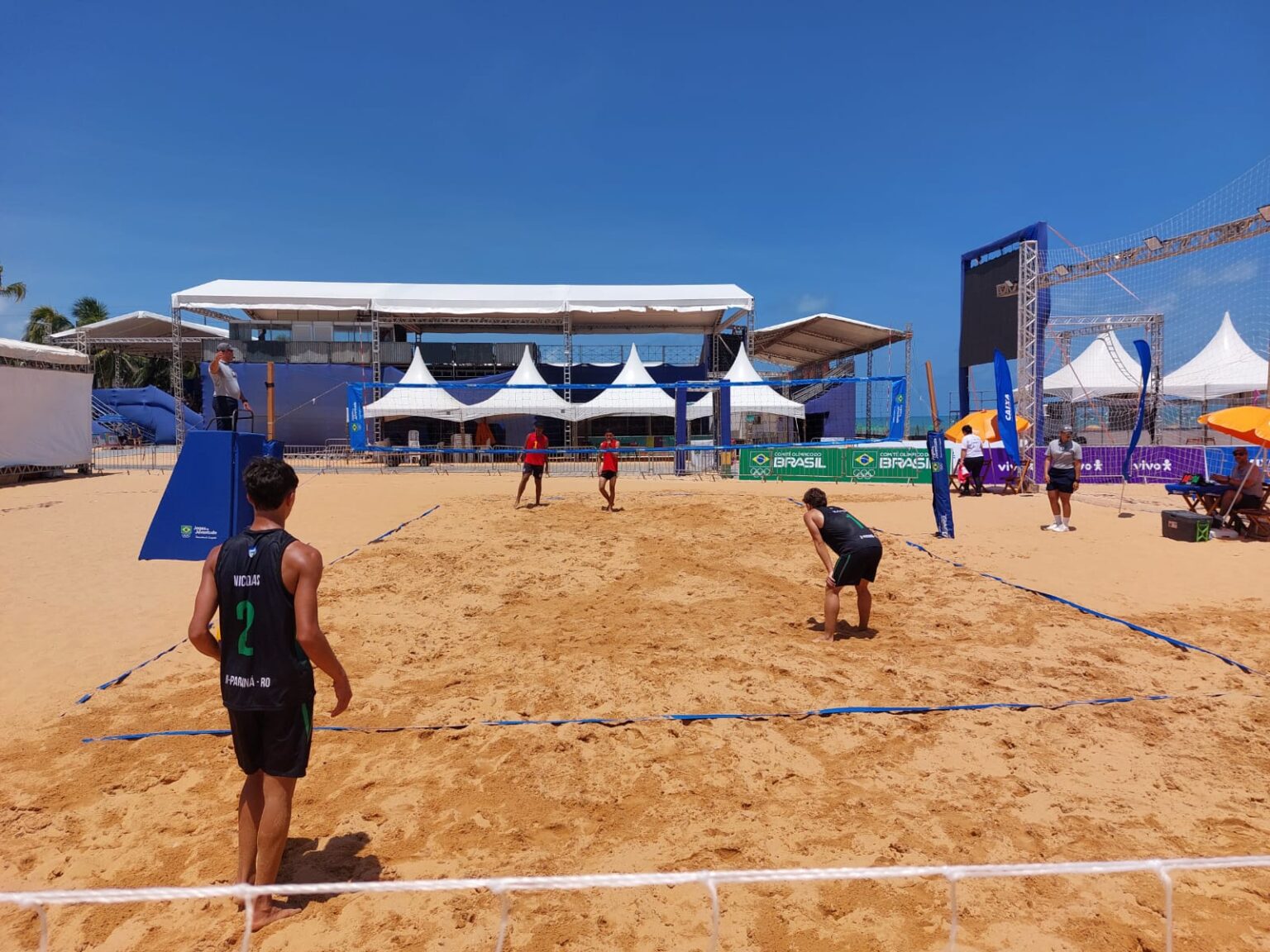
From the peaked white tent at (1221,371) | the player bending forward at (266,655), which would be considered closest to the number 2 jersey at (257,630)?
the player bending forward at (266,655)

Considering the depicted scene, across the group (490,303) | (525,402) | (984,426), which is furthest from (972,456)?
(490,303)

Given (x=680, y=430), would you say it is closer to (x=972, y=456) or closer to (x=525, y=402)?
(x=525, y=402)

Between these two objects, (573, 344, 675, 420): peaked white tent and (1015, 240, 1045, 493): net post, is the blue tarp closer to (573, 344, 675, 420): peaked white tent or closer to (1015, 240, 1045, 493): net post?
(573, 344, 675, 420): peaked white tent

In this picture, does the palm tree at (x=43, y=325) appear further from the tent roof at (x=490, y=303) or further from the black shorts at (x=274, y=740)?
the black shorts at (x=274, y=740)

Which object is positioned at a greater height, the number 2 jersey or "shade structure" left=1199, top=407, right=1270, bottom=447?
"shade structure" left=1199, top=407, right=1270, bottom=447

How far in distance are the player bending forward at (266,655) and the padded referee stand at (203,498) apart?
5485 millimetres

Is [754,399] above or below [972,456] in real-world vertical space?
above

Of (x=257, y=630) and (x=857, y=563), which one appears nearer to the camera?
(x=257, y=630)

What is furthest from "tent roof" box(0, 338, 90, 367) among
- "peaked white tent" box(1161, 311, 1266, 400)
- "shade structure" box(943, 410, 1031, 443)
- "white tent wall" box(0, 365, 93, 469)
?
"peaked white tent" box(1161, 311, 1266, 400)

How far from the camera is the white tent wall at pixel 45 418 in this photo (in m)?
15.0

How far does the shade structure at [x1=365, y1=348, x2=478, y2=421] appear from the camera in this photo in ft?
69.2

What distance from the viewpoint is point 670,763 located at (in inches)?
125

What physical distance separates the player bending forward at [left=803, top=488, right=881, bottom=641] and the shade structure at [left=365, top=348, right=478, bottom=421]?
17557 mm

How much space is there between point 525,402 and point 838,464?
10.1 m
